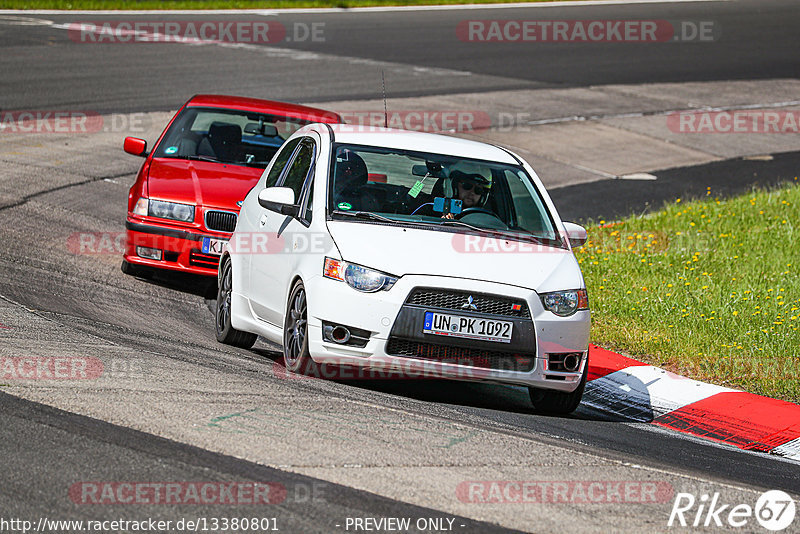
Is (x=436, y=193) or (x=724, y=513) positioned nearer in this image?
(x=724, y=513)

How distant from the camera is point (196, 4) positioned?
111 ft

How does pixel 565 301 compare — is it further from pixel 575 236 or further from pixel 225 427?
pixel 225 427

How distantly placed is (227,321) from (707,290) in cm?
486

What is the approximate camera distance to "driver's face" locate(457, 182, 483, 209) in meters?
8.37

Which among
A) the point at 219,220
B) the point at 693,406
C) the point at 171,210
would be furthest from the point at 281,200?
the point at 693,406

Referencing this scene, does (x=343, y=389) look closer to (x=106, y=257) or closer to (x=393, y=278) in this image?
(x=393, y=278)

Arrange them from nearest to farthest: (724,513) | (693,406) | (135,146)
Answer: (724,513)
(693,406)
(135,146)

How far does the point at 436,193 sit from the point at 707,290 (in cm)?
→ 421

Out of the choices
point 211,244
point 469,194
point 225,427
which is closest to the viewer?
point 225,427

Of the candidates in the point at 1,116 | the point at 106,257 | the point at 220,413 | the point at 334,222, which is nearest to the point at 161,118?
the point at 1,116

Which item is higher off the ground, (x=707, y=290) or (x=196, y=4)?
(x=196, y=4)

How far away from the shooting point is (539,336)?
24.2 feet

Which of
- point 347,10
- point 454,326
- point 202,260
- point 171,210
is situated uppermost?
point 347,10

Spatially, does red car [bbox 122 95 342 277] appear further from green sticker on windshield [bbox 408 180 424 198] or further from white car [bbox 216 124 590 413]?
green sticker on windshield [bbox 408 180 424 198]
